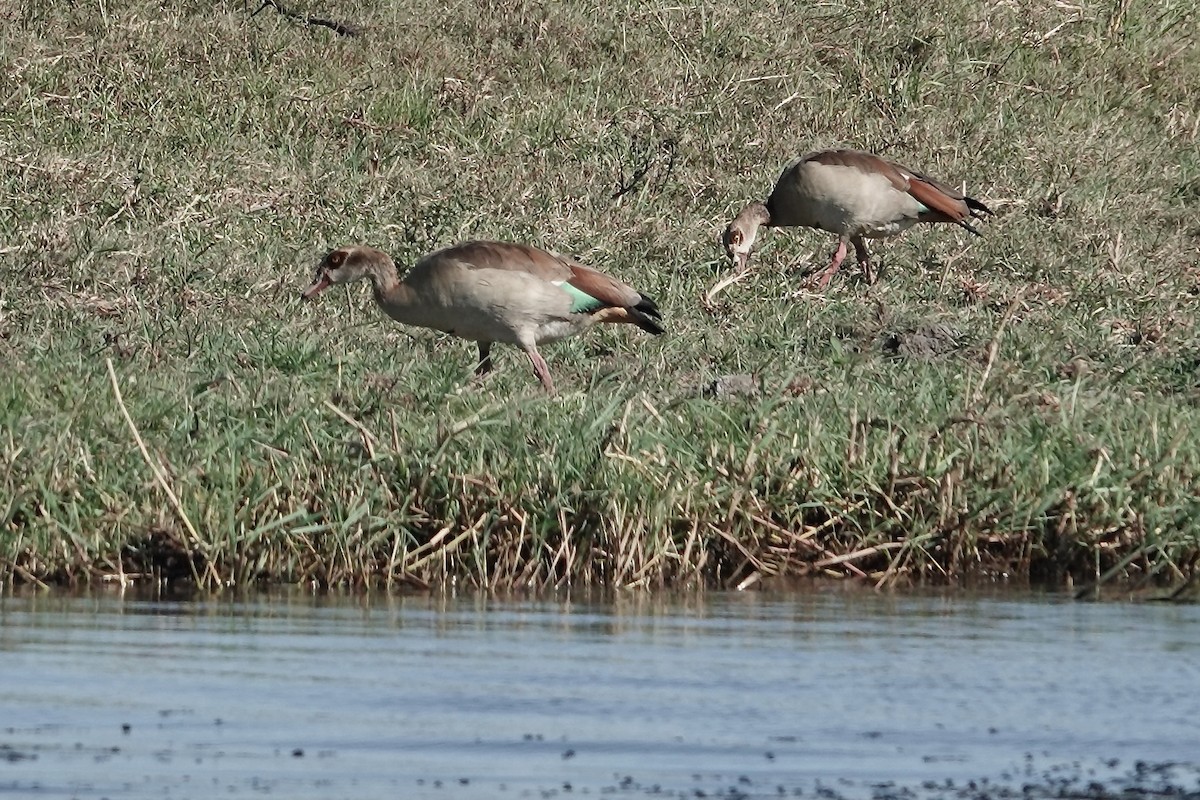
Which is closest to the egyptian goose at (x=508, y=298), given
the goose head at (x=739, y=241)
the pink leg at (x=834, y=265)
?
the goose head at (x=739, y=241)

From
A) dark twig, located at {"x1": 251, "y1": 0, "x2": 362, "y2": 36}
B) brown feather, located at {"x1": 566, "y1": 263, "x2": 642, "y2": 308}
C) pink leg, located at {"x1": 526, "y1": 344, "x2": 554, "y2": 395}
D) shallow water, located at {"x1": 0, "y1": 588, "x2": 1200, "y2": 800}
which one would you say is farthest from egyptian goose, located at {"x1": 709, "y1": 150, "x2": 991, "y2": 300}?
shallow water, located at {"x1": 0, "y1": 588, "x2": 1200, "y2": 800}

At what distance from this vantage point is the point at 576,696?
6504mm

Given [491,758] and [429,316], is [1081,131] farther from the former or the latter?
[491,758]

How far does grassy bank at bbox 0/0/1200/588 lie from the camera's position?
8.56 metres

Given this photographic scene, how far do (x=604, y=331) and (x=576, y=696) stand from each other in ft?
20.6

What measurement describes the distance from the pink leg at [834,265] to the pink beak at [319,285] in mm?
3284

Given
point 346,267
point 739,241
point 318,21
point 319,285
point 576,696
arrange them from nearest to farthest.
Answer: point 576,696 → point 346,267 → point 319,285 → point 739,241 → point 318,21

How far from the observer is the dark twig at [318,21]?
1831 cm

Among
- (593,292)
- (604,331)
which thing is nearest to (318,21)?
(604,331)

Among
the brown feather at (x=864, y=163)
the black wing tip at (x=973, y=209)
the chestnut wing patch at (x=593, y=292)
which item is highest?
the brown feather at (x=864, y=163)

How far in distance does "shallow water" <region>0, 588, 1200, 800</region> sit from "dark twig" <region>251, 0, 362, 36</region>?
10684 mm

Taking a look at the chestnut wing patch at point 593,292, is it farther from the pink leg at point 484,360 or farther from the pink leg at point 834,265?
the pink leg at point 834,265

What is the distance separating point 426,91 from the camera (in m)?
17.3

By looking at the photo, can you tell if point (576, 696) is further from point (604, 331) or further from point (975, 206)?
point (975, 206)
